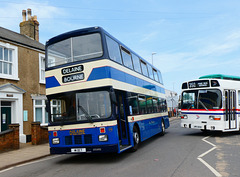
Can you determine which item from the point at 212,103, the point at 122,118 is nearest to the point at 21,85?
the point at 122,118

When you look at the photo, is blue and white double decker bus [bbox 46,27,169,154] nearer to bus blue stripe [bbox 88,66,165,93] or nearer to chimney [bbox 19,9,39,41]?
bus blue stripe [bbox 88,66,165,93]

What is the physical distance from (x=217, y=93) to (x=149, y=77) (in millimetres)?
3652

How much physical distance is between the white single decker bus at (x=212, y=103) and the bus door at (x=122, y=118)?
5.71 meters

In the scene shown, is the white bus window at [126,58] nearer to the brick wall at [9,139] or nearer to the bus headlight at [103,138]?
the bus headlight at [103,138]

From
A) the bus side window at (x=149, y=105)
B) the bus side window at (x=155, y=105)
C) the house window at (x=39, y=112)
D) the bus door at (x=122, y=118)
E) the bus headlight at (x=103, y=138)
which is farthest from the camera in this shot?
the house window at (x=39, y=112)

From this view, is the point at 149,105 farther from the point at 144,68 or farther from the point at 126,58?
the point at 126,58

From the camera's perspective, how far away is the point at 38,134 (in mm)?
13211

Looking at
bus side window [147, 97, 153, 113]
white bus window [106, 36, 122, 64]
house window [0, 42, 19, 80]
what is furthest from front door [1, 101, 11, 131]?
white bus window [106, 36, 122, 64]

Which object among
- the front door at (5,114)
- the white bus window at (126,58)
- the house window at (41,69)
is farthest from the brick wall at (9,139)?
the white bus window at (126,58)

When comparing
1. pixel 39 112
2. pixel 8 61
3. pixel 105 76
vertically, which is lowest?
pixel 39 112

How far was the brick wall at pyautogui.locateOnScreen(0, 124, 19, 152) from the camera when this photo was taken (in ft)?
35.4

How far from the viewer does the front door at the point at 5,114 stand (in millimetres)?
13430

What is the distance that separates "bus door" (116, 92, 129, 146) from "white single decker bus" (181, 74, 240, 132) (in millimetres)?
5711

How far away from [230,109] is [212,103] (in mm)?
1247
